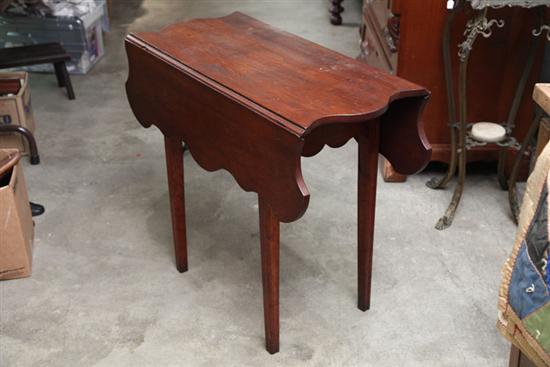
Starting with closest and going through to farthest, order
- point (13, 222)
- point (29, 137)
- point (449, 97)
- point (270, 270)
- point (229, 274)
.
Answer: point (270, 270) → point (13, 222) → point (229, 274) → point (449, 97) → point (29, 137)

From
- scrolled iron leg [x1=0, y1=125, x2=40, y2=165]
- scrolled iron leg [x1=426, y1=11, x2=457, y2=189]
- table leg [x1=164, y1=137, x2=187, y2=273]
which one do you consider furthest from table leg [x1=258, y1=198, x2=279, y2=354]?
scrolled iron leg [x1=0, y1=125, x2=40, y2=165]

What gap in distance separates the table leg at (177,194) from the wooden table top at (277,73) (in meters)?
0.29

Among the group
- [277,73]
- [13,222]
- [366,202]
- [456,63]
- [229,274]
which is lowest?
[229,274]

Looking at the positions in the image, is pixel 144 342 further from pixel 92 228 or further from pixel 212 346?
pixel 92 228

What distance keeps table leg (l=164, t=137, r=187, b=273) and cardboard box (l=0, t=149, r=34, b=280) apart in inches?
19.9

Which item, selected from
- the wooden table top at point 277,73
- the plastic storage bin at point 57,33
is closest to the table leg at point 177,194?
the wooden table top at point 277,73

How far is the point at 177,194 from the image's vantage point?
90.6 inches

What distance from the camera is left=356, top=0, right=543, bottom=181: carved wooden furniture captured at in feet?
8.95

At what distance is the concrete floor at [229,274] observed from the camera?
2094 millimetres

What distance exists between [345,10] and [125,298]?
3.78 metres

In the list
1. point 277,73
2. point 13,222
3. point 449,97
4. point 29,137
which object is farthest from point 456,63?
point 29,137

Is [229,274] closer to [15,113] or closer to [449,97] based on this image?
[449,97]

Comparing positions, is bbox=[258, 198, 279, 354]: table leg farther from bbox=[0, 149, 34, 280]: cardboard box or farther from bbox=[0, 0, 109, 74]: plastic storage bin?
bbox=[0, 0, 109, 74]: plastic storage bin

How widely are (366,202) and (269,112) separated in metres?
0.52
